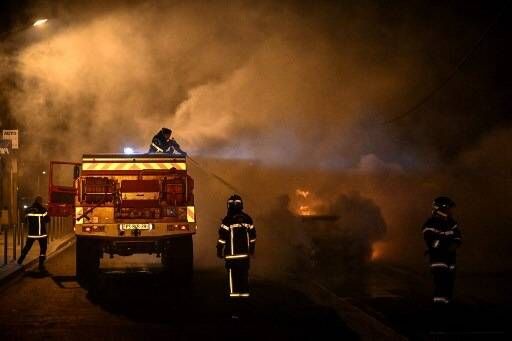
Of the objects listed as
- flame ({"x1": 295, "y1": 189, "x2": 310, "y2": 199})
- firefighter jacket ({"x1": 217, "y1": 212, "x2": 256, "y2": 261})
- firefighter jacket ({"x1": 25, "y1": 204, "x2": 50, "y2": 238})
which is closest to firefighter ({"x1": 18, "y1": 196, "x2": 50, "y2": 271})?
firefighter jacket ({"x1": 25, "y1": 204, "x2": 50, "y2": 238})

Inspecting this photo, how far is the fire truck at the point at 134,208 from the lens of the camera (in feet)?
41.9

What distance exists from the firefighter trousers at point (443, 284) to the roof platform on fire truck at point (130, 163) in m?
5.77

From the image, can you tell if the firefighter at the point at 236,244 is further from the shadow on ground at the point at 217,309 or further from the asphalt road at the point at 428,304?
the asphalt road at the point at 428,304

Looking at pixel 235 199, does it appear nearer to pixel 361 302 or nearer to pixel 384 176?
pixel 361 302

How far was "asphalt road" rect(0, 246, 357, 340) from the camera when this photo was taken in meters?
8.32

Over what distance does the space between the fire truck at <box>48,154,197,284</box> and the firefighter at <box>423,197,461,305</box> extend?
5.27m

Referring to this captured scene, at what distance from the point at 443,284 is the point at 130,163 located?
6522 mm

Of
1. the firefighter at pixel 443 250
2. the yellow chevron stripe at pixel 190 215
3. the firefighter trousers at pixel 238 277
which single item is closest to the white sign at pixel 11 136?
the yellow chevron stripe at pixel 190 215

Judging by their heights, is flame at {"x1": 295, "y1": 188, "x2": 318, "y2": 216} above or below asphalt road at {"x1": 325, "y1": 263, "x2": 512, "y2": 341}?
above

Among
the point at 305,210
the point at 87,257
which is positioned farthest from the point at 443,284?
the point at 305,210

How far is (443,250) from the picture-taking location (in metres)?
8.90

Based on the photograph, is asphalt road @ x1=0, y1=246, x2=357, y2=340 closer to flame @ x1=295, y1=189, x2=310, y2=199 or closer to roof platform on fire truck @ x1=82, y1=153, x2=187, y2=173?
roof platform on fire truck @ x1=82, y1=153, x2=187, y2=173

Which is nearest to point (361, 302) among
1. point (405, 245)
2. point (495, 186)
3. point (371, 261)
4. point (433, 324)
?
point (433, 324)

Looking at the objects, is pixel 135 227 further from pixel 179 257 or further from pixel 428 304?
pixel 428 304
